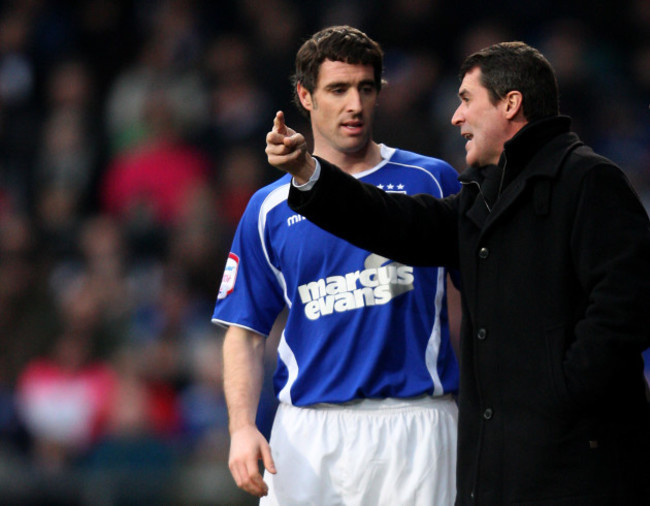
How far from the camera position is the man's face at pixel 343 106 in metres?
4.00

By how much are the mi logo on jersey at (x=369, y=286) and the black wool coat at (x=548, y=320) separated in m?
0.48

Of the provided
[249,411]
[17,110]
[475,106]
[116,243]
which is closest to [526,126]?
[475,106]

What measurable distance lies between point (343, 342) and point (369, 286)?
21 cm

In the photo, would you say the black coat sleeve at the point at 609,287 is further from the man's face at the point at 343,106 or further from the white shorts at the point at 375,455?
the man's face at the point at 343,106

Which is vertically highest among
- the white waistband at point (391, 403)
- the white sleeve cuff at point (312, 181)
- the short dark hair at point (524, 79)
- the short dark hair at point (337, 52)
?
the short dark hair at point (337, 52)

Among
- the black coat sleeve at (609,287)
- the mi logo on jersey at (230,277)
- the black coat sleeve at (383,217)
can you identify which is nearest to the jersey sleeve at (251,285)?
the mi logo on jersey at (230,277)

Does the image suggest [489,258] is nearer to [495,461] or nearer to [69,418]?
[495,461]

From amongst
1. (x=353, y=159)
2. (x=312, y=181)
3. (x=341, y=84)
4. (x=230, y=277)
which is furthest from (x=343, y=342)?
(x=341, y=84)

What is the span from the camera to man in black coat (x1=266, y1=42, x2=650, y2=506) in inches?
119

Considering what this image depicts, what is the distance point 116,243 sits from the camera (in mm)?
8305

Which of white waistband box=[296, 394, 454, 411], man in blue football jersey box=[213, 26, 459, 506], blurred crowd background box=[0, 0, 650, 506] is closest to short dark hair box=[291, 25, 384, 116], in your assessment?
man in blue football jersey box=[213, 26, 459, 506]

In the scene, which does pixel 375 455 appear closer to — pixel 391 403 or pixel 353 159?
pixel 391 403

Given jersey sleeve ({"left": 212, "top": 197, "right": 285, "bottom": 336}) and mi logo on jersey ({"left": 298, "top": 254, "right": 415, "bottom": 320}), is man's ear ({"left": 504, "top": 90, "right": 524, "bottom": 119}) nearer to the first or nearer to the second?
mi logo on jersey ({"left": 298, "top": 254, "right": 415, "bottom": 320})

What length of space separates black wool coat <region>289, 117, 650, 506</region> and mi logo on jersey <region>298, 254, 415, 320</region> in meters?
0.48
